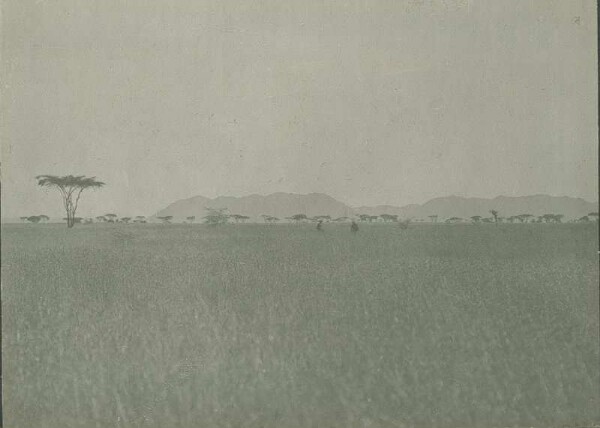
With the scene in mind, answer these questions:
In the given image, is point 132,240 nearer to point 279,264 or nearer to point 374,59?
point 279,264

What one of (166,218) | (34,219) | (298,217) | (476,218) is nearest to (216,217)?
(166,218)

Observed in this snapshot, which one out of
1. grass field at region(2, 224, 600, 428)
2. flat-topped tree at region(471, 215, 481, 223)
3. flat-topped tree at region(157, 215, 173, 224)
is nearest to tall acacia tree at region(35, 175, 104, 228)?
grass field at region(2, 224, 600, 428)

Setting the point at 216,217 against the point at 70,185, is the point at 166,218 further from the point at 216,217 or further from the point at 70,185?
the point at 70,185

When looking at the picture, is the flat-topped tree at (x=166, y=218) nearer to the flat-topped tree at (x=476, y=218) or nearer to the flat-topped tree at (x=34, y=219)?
the flat-topped tree at (x=34, y=219)

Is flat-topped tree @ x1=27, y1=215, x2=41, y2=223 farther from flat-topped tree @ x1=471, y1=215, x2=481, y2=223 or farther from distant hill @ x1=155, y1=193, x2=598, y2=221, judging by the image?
flat-topped tree @ x1=471, y1=215, x2=481, y2=223

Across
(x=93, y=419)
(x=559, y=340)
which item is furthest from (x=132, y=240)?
(x=559, y=340)
